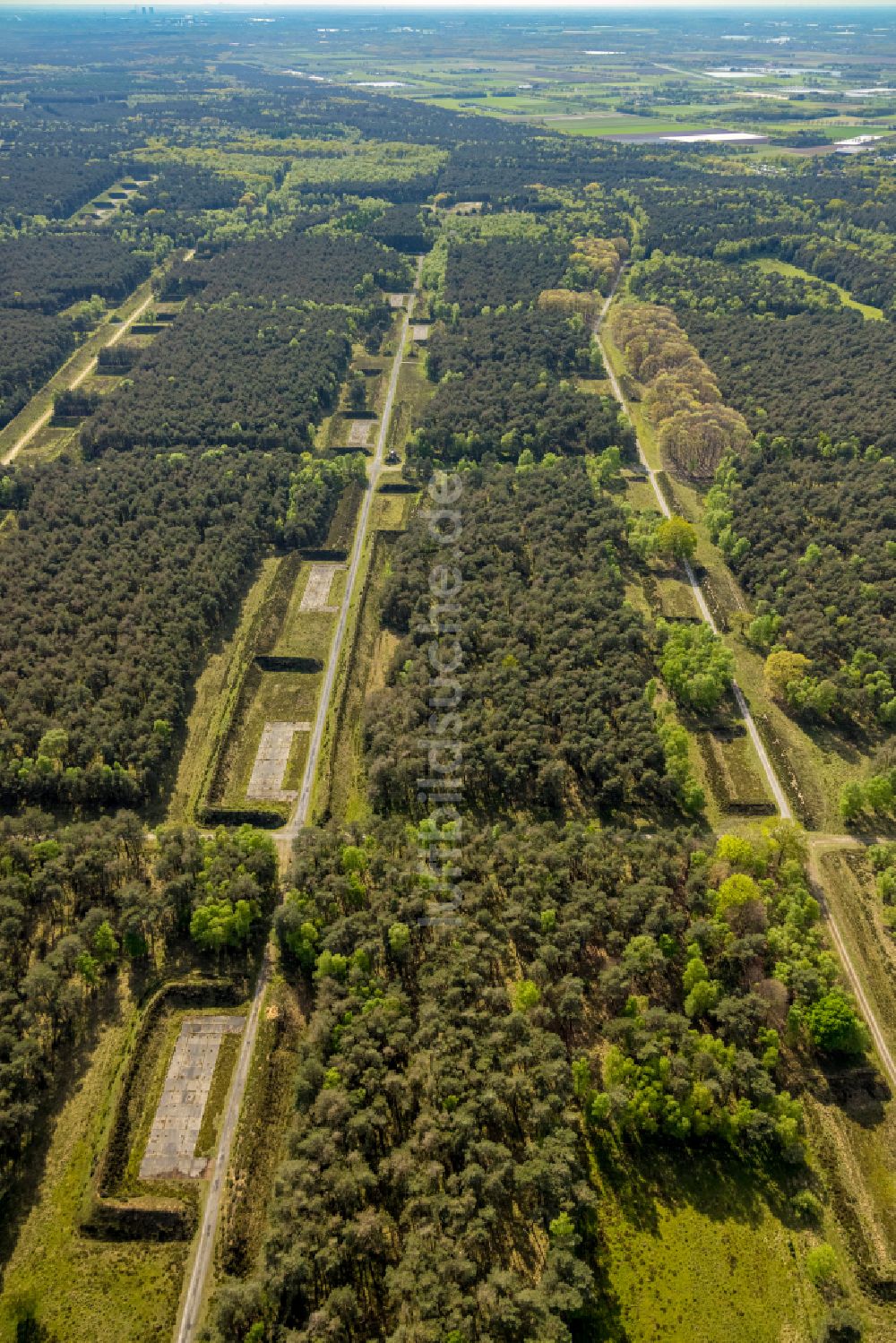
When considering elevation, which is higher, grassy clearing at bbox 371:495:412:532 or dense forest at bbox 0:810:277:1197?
grassy clearing at bbox 371:495:412:532

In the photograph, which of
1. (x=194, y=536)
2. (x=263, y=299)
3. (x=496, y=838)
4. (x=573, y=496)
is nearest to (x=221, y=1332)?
(x=496, y=838)

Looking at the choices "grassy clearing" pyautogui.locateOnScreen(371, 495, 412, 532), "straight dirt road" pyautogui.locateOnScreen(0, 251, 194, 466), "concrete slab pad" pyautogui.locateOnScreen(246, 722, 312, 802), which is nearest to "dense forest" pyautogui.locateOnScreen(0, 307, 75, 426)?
"straight dirt road" pyautogui.locateOnScreen(0, 251, 194, 466)

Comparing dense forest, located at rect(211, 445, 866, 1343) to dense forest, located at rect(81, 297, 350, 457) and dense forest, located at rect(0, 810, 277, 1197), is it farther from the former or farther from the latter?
dense forest, located at rect(81, 297, 350, 457)

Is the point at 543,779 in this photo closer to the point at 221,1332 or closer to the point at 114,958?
the point at 114,958

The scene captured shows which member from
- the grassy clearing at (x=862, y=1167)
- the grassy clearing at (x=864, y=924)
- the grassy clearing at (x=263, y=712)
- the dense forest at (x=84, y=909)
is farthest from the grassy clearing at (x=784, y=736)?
the dense forest at (x=84, y=909)

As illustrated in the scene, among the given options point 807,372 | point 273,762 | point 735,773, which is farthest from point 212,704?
point 807,372

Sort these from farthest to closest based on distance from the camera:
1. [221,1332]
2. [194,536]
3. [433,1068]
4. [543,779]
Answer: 1. [194,536]
2. [543,779]
3. [433,1068]
4. [221,1332]

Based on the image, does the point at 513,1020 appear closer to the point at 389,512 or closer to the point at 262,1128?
the point at 262,1128
